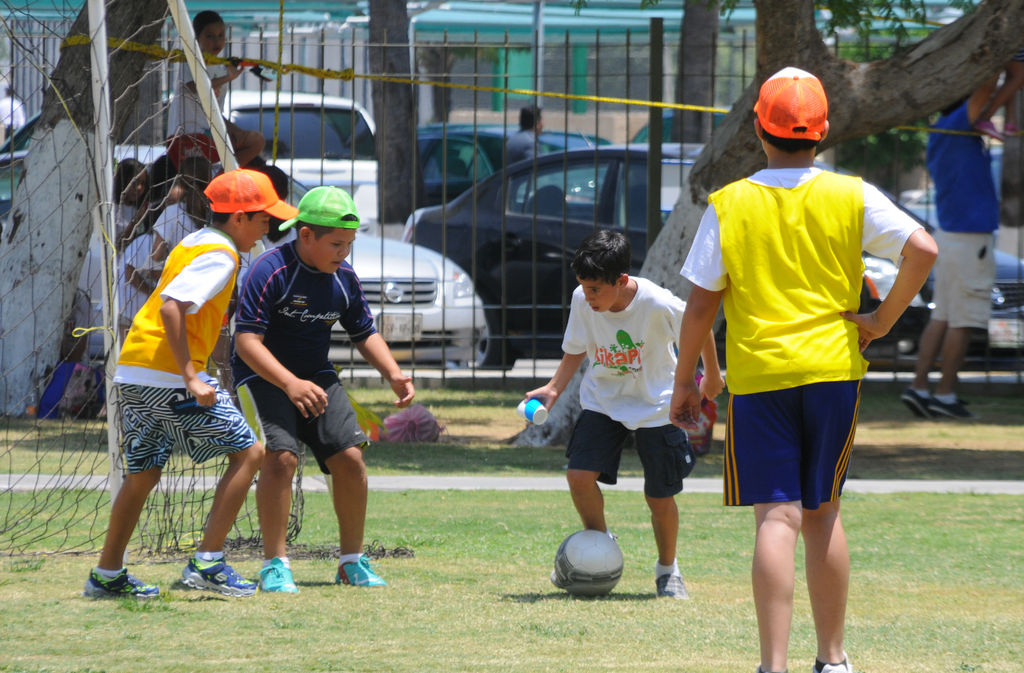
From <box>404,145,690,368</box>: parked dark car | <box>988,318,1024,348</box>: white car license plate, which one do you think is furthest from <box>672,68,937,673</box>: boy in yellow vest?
<box>988,318,1024,348</box>: white car license plate

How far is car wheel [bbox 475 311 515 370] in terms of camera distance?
13.1m

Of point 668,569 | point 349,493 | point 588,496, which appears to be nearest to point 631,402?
point 588,496

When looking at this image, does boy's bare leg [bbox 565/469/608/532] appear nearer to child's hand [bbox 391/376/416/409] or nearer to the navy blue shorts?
the navy blue shorts

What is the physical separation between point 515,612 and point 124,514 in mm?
1487

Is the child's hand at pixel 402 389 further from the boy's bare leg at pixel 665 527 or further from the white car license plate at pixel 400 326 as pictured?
A: the white car license plate at pixel 400 326

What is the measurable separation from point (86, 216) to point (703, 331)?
7284 millimetres

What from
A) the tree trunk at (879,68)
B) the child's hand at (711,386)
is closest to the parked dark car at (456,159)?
the tree trunk at (879,68)

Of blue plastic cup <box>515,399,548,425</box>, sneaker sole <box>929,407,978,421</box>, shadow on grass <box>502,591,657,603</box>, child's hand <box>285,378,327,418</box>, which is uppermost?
child's hand <box>285,378,327,418</box>

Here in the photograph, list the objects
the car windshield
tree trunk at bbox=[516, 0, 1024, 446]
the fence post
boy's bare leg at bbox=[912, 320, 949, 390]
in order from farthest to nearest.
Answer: the car windshield
boy's bare leg at bbox=[912, 320, 949, 390]
the fence post
tree trunk at bbox=[516, 0, 1024, 446]

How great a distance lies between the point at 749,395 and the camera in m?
4.24

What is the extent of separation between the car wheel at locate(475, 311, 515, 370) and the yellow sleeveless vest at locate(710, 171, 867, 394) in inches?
344

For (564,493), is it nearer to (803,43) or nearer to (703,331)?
(803,43)

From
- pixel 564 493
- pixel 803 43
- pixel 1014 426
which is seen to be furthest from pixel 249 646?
pixel 1014 426

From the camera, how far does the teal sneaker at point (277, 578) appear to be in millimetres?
5625
